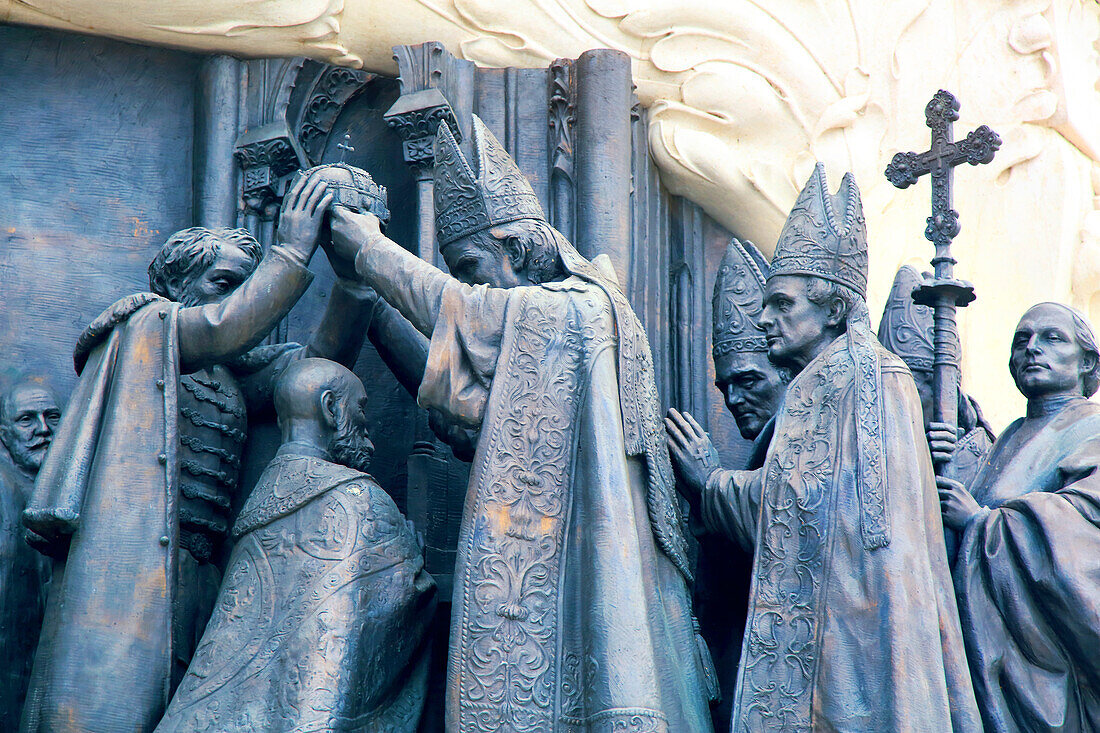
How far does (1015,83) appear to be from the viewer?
357 inches

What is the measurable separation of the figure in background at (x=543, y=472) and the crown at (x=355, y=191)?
11cm

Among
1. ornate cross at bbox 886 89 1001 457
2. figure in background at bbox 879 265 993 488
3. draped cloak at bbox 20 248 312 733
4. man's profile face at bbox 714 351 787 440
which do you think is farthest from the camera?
man's profile face at bbox 714 351 787 440

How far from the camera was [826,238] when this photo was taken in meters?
7.38

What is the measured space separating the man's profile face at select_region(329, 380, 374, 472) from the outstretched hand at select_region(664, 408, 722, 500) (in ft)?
3.48

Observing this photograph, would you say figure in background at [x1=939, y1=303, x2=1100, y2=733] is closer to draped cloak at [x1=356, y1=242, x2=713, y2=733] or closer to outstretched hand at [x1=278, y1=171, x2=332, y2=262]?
draped cloak at [x1=356, y1=242, x2=713, y2=733]

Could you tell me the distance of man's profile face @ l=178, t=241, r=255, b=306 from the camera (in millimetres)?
7574

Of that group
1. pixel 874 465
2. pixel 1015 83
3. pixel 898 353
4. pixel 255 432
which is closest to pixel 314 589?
pixel 255 432

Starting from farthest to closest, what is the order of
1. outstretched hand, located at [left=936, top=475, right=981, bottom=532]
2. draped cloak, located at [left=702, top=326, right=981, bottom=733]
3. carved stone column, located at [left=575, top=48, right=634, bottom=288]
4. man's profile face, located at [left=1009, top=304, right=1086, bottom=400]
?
carved stone column, located at [left=575, top=48, right=634, bottom=288] → man's profile face, located at [left=1009, top=304, right=1086, bottom=400] → outstretched hand, located at [left=936, top=475, right=981, bottom=532] → draped cloak, located at [left=702, top=326, right=981, bottom=733]

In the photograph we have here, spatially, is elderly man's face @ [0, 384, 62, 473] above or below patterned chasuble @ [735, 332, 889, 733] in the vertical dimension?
above

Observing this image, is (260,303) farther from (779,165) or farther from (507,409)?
(779,165)

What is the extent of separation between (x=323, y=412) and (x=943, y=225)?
2.24 m

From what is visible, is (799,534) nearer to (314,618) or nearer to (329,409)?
(314,618)

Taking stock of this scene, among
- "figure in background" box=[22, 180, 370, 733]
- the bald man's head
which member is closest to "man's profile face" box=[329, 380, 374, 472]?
the bald man's head

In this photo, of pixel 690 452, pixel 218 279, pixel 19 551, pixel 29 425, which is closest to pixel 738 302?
pixel 690 452
